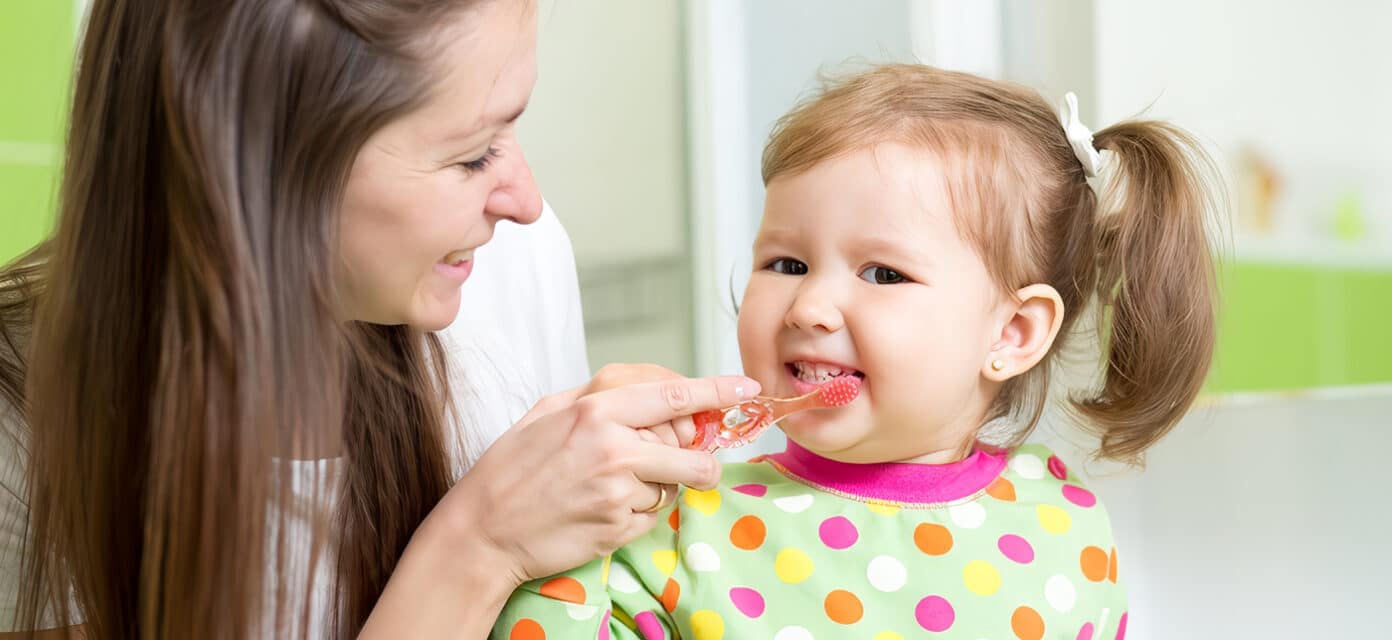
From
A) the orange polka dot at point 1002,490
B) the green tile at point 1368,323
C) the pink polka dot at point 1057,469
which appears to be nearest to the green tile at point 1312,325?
the green tile at point 1368,323

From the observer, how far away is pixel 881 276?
1036 millimetres

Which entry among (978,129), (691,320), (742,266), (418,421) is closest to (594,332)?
(691,320)

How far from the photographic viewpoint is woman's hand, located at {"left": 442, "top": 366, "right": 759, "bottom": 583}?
92 cm

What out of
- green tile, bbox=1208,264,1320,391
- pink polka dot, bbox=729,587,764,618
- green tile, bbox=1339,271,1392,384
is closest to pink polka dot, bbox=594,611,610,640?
pink polka dot, bbox=729,587,764,618

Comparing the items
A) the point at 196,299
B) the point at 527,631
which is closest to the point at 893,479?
the point at 527,631

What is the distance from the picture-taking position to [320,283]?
2.90 feet

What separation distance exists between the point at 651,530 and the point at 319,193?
39 centimetres

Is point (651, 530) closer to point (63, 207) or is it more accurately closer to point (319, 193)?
point (319, 193)

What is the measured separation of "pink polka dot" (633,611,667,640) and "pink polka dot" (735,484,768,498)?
0.49 ft

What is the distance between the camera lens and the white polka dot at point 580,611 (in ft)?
3.14

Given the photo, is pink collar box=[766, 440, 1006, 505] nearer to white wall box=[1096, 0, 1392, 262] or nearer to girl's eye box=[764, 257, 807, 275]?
girl's eye box=[764, 257, 807, 275]

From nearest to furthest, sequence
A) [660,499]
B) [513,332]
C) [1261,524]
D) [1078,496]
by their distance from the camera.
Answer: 1. [660,499]
2. [1078,496]
3. [513,332]
4. [1261,524]

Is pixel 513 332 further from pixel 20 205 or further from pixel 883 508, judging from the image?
pixel 20 205

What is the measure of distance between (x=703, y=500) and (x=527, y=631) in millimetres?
195
